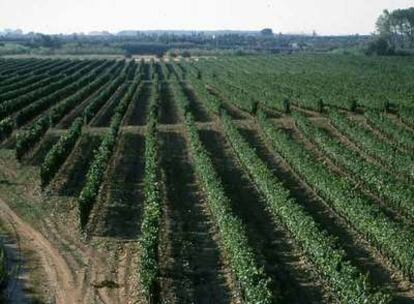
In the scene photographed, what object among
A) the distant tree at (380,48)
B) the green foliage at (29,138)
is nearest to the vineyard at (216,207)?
the green foliage at (29,138)

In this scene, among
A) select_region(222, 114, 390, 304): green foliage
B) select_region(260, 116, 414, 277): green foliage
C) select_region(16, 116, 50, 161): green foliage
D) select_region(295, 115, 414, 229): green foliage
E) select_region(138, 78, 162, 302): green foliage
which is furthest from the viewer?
select_region(16, 116, 50, 161): green foliage

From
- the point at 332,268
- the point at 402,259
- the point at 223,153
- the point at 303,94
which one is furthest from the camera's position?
the point at 303,94

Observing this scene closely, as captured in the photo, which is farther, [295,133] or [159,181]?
[295,133]

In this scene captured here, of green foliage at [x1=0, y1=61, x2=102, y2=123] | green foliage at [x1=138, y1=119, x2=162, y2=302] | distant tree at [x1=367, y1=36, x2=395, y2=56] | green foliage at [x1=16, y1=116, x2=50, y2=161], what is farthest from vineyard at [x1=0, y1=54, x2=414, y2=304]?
distant tree at [x1=367, y1=36, x2=395, y2=56]

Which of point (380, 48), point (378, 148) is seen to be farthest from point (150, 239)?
point (380, 48)

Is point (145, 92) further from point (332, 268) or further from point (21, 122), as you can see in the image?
point (332, 268)

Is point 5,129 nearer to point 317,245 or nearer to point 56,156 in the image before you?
point 56,156

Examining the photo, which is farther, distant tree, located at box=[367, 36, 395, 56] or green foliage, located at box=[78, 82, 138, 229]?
distant tree, located at box=[367, 36, 395, 56]

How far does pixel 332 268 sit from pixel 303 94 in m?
45.6

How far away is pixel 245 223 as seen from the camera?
2777 centimetres

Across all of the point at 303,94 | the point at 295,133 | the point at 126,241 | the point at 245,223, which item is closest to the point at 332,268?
the point at 245,223

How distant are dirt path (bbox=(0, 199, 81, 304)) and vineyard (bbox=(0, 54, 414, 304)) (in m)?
0.08

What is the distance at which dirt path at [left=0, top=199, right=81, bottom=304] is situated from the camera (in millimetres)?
21516

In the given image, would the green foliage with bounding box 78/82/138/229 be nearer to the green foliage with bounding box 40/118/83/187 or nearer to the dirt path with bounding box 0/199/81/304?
the dirt path with bounding box 0/199/81/304
